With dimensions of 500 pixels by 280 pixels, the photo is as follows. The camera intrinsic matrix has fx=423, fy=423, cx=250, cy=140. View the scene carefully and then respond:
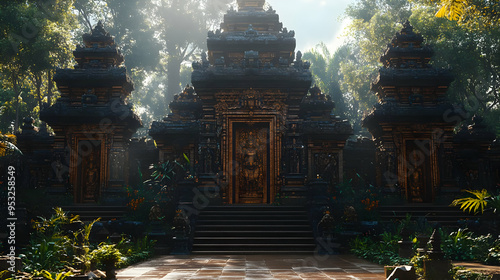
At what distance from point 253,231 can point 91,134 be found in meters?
9.12

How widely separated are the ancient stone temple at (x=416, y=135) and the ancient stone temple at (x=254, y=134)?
2209 millimetres

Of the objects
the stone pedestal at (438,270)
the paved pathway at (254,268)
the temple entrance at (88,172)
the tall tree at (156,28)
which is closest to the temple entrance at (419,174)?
the paved pathway at (254,268)

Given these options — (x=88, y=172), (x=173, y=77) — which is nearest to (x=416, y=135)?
(x=88, y=172)

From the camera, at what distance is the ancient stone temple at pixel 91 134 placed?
699 inches

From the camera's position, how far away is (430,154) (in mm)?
18031

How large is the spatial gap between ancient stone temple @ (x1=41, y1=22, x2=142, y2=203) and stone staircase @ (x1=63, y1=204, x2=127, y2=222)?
1.76 meters

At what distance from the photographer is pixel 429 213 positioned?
15102 millimetres

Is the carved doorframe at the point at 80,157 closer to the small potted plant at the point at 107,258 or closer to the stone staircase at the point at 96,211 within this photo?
the stone staircase at the point at 96,211

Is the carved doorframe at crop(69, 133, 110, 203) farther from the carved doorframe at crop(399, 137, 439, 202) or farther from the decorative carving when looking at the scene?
the carved doorframe at crop(399, 137, 439, 202)

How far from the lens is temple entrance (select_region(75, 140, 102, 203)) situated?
58.7 ft

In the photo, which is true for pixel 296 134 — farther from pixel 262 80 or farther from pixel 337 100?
pixel 337 100

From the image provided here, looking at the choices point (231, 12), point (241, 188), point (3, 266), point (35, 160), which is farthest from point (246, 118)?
point (3, 266)

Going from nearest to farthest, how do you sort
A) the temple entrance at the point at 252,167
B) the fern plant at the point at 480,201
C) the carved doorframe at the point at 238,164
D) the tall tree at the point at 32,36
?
1. the fern plant at the point at 480,201
2. the carved doorframe at the point at 238,164
3. the temple entrance at the point at 252,167
4. the tall tree at the point at 32,36

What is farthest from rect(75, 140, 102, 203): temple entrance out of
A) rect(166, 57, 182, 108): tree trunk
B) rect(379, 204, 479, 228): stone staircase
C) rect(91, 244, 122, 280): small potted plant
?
rect(166, 57, 182, 108): tree trunk
